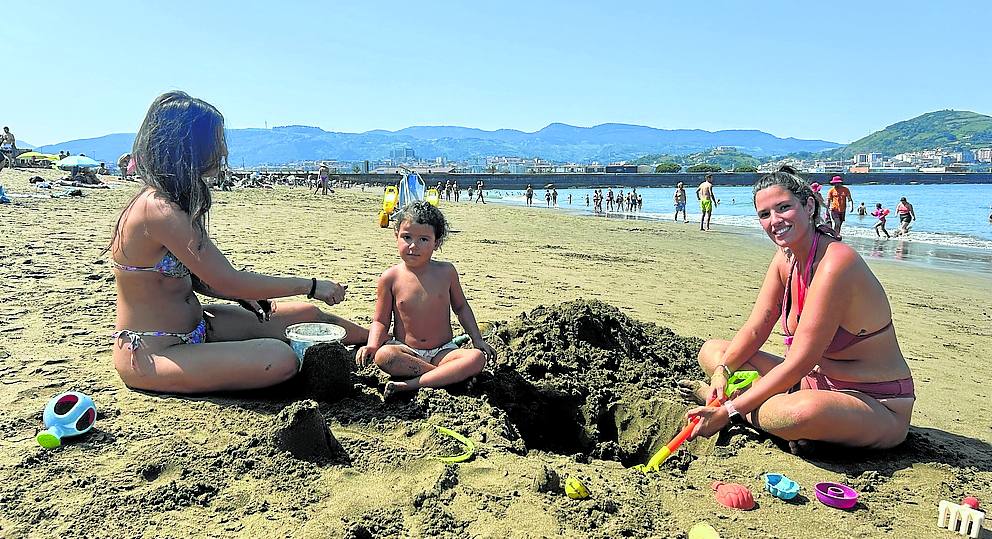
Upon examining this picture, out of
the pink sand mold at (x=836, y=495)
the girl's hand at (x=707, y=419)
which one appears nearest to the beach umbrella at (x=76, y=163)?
the girl's hand at (x=707, y=419)

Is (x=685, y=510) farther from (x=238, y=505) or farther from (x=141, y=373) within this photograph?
(x=141, y=373)

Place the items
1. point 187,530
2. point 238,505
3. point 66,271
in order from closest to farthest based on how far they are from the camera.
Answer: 1. point 187,530
2. point 238,505
3. point 66,271

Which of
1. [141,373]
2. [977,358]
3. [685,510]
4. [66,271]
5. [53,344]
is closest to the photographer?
[685,510]

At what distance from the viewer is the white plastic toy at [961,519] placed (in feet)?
7.98

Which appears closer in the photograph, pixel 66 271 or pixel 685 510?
pixel 685 510

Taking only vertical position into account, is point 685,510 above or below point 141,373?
below

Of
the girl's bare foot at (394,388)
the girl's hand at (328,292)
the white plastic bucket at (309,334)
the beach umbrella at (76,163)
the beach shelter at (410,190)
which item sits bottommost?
the girl's bare foot at (394,388)

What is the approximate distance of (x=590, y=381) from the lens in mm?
4227

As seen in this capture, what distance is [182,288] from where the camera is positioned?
11.6 feet

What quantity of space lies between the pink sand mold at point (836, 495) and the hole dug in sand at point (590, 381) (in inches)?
37.8

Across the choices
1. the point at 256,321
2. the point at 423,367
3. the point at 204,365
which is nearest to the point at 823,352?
the point at 423,367

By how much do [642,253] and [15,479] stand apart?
37.1 ft

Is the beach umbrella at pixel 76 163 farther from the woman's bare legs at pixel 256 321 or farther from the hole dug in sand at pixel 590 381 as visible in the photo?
the hole dug in sand at pixel 590 381

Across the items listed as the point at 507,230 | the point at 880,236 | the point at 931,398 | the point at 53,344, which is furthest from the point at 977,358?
the point at 880,236
